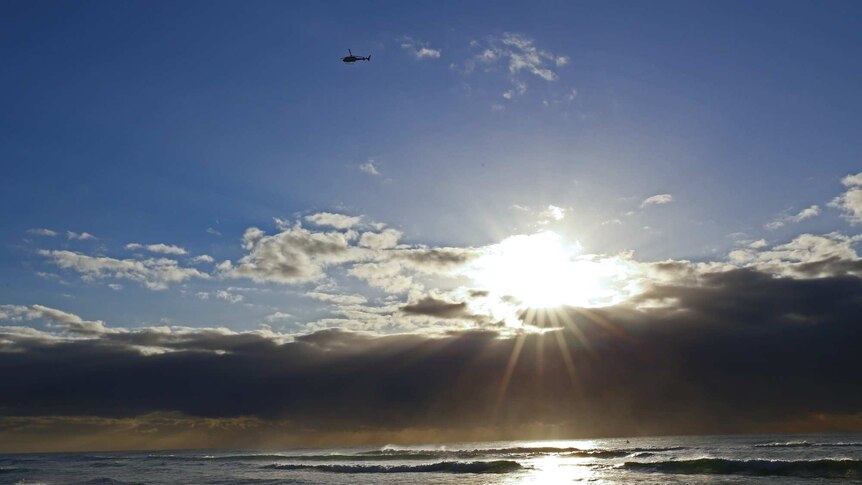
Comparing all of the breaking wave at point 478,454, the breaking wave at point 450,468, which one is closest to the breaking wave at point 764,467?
the breaking wave at point 450,468

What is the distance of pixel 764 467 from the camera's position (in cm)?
5203

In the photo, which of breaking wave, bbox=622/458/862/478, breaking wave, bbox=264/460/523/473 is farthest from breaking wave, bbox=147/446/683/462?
breaking wave, bbox=622/458/862/478

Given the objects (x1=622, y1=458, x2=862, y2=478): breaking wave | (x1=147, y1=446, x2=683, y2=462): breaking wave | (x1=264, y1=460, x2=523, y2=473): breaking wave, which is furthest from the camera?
(x1=147, y1=446, x2=683, y2=462): breaking wave

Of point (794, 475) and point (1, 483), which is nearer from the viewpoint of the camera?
point (794, 475)

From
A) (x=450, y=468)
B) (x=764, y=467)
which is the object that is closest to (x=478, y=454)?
(x=450, y=468)

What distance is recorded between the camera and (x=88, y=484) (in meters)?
54.9

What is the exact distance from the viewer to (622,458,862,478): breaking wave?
47.9 meters

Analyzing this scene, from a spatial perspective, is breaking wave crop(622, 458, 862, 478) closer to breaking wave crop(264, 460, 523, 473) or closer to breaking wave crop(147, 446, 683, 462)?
breaking wave crop(264, 460, 523, 473)

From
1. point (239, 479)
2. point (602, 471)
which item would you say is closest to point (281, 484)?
point (239, 479)

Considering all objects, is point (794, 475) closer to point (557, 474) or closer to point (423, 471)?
point (557, 474)

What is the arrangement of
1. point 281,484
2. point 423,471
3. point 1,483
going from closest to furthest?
point 281,484, point 1,483, point 423,471

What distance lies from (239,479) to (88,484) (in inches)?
491

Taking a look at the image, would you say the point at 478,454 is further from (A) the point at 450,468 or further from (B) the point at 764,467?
(B) the point at 764,467

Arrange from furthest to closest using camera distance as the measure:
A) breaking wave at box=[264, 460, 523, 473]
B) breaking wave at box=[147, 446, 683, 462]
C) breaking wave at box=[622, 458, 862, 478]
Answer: breaking wave at box=[147, 446, 683, 462], breaking wave at box=[264, 460, 523, 473], breaking wave at box=[622, 458, 862, 478]
